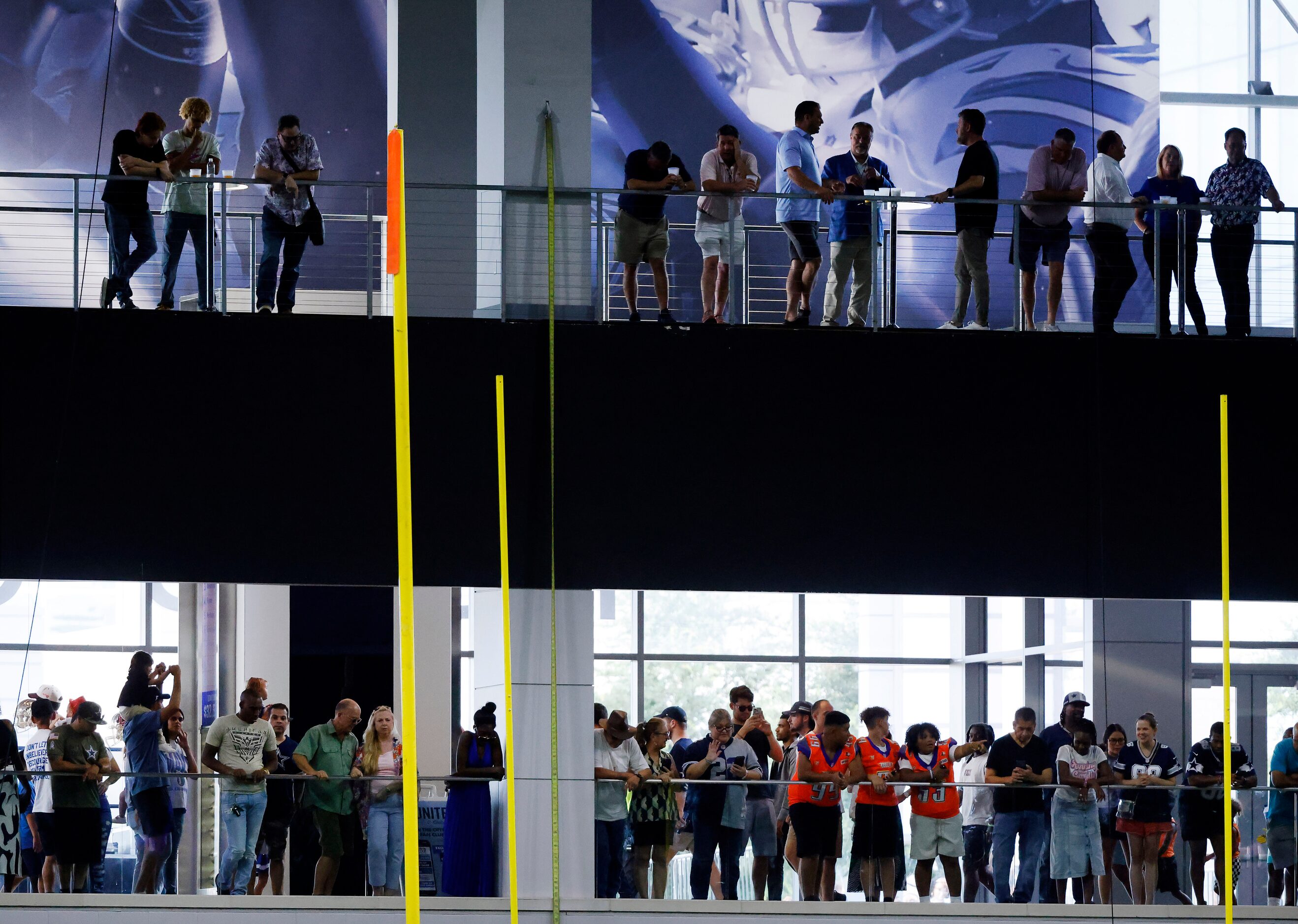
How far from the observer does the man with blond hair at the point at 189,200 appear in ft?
29.6

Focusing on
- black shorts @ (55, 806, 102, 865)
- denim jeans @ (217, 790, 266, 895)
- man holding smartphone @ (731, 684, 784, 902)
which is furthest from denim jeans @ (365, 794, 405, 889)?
man holding smartphone @ (731, 684, 784, 902)

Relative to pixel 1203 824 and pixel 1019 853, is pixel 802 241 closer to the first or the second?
pixel 1019 853

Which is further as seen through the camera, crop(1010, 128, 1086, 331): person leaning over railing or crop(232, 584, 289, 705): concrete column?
crop(232, 584, 289, 705): concrete column

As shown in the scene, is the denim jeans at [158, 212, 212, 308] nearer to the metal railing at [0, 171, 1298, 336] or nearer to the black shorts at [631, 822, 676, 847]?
the metal railing at [0, 171, 1298, 336]

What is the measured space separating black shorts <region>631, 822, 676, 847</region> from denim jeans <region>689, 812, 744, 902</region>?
6.2 inches

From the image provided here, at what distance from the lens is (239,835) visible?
8.66 meters

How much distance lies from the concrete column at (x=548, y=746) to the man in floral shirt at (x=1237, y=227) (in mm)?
4401

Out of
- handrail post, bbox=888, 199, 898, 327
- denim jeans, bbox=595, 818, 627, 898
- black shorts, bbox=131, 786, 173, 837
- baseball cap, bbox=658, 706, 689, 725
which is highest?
handrail post, bbox=888, 199, 898, 327

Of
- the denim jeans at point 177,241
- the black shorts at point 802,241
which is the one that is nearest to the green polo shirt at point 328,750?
the denim jeans at point 177,241

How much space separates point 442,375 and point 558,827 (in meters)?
2.82

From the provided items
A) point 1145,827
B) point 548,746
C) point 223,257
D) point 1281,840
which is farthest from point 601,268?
point 1281,840

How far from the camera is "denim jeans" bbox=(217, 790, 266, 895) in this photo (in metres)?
8.62

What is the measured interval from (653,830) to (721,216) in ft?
12.2

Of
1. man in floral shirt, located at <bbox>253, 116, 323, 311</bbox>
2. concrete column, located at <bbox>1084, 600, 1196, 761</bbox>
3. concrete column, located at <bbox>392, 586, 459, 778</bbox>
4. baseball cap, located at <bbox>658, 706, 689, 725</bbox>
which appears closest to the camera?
man in floral shirt, located at <bbox>253, 116, 323, 311</bbox>
